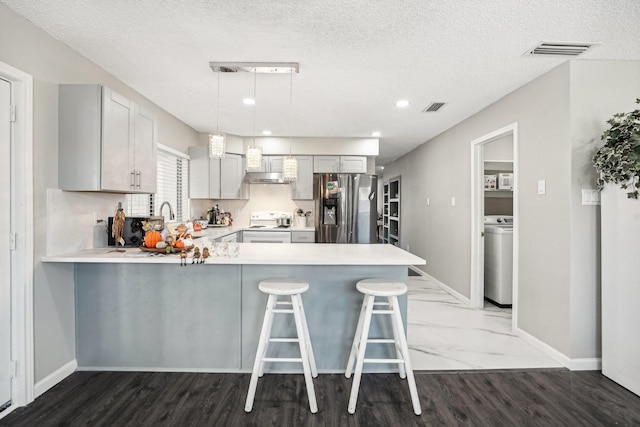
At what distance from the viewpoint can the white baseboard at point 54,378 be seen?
7.00 ft

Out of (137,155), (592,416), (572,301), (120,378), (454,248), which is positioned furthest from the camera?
(454,248)

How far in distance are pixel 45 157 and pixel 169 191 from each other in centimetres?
211

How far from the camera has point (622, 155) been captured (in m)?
2.20

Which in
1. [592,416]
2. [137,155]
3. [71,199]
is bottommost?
[592,416]

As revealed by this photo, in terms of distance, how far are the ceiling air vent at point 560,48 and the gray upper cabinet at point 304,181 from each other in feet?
11.1

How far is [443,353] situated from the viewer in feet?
9.18

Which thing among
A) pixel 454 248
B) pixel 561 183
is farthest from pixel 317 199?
pixel 561 183

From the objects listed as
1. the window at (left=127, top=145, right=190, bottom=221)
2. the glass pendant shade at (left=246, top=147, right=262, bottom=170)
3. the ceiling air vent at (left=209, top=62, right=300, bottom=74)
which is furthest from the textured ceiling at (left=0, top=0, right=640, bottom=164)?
the window at (left=127, top=145, right=190, bottom=221)

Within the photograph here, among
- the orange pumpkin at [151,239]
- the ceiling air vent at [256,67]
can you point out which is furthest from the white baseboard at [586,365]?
the orange pumpkin at [151,239]

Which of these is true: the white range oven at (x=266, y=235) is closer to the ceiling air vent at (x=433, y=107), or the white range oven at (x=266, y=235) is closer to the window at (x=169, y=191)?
the window at (x=169, y=191)

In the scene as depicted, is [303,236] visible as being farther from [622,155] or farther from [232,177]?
[622,155]

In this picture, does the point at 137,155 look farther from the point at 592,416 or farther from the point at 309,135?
the point at 592,416

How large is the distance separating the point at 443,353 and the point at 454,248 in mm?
2094

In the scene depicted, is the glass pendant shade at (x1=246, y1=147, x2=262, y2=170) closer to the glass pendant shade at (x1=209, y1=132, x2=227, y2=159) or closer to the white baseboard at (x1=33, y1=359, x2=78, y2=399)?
the glass pendant shade at (x1=209, y1=132, x2=227, y2=159)
